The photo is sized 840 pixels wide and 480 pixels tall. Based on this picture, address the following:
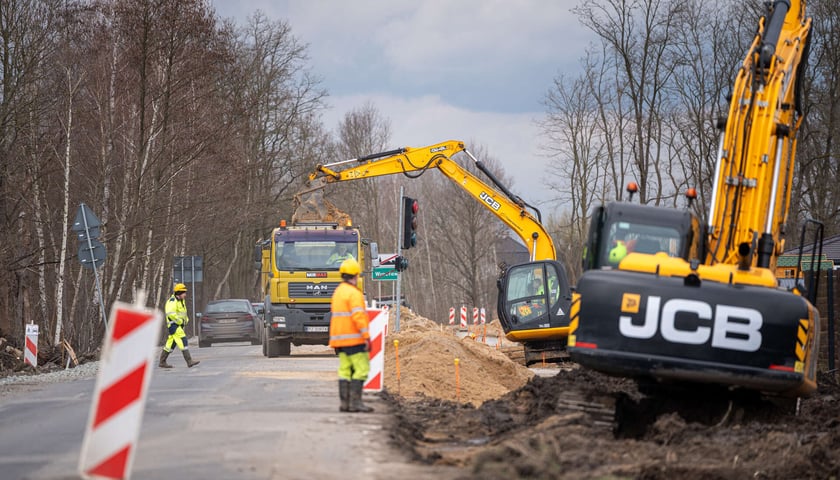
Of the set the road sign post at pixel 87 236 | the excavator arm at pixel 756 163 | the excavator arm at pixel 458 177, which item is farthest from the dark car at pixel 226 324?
the excavator arm at pixel 756 163

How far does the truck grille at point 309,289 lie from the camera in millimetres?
28312

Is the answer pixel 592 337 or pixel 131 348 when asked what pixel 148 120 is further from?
pixel 131 348

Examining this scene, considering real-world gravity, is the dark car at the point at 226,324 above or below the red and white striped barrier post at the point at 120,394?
below

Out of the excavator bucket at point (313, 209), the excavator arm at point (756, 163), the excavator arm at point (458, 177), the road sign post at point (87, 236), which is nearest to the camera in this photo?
the excavator arm at point (756, 163)

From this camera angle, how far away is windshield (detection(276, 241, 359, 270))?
28438 mm

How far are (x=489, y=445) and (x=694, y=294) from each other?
9.32 feet

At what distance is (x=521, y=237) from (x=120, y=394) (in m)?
20.6

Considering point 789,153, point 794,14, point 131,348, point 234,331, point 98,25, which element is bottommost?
point 234,331

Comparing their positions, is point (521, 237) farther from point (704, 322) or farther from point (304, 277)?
point (704, 322)

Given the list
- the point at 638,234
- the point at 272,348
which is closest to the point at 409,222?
the point at 272,348

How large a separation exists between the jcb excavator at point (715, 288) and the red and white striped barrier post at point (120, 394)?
658cm

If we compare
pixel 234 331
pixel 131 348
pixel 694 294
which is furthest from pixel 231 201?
pixel 131 348

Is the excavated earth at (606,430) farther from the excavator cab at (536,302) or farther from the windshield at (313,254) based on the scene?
the windshield at (313,254)

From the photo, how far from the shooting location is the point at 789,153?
51.9 ft
